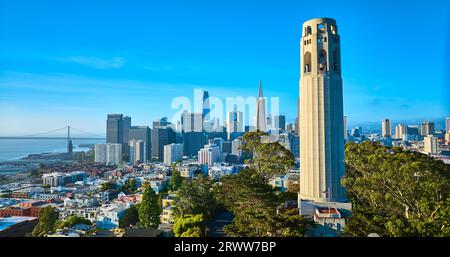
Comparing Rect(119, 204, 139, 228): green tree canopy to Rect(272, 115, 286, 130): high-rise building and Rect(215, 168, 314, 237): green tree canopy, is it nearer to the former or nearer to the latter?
Rect(215, 168, 314, 237): green tree canopy

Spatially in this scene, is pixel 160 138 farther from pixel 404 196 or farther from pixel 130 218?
pixel 404 196

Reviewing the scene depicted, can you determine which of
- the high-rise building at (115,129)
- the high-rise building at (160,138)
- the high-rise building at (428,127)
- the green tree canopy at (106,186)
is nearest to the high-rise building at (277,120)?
the high-rise building at (428,127)

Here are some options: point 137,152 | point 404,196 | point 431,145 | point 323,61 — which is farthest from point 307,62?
point 137,152

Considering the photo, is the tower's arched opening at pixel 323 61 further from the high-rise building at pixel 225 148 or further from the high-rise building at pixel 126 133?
the high-rise building at pixel 225 148

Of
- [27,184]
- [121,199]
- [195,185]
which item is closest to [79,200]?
[121,199]

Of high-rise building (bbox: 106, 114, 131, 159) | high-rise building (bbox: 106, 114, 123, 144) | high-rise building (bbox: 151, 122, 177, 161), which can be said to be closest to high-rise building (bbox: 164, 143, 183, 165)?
high-rise building (bbox: 151, 122, 177, 161)
